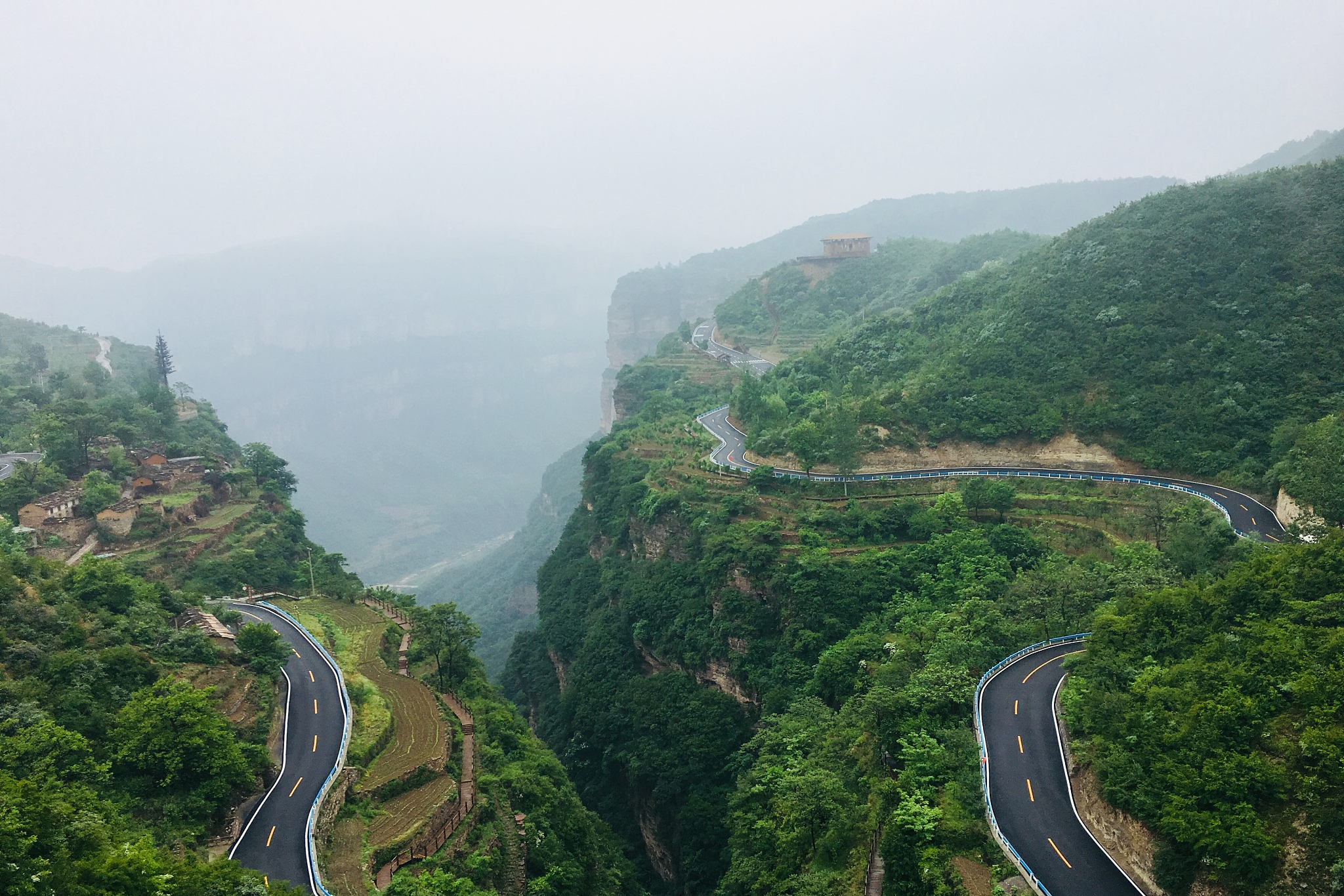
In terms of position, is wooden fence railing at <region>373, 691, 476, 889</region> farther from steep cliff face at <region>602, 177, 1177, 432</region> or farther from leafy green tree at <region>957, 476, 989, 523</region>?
steep cliff face at <region>602, 177, 1177, 432</region>

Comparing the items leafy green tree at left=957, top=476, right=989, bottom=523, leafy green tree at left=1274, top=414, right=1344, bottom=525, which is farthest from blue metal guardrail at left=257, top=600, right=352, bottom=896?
leafy green tree at left=1274, top=414, right=1344, bottom=525

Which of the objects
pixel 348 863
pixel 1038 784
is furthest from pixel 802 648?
pixel 348 863

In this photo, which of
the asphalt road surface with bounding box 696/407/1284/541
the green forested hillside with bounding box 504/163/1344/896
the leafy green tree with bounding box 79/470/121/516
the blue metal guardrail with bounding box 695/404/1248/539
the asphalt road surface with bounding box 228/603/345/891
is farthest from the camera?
the leafy green tree with bounding box 79/470/121/516

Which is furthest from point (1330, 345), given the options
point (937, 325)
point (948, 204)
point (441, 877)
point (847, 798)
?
point (948, 204)

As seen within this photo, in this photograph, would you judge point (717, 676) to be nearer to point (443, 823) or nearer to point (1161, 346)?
point (443, 823)

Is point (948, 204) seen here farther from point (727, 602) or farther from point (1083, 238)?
point (727, 602)
